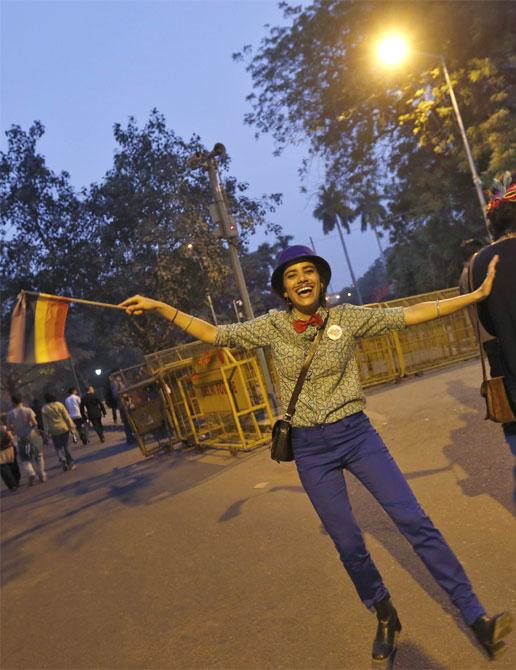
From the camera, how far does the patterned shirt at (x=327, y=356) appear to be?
305 centimetres

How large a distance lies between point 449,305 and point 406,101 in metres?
21.2

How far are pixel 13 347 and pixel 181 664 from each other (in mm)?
→ 2472

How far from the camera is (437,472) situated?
580cm

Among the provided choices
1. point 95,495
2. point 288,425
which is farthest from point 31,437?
point 288,425

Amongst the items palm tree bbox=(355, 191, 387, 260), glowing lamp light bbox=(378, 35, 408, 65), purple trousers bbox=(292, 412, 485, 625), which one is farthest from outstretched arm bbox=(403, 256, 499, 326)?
palm tree bbox=(355, 191, 387, 260)

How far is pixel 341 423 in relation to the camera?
9.91ft

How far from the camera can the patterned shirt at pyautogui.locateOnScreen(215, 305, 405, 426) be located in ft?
10.00

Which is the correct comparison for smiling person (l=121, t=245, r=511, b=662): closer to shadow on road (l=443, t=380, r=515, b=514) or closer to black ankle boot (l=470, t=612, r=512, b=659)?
black ankle boot (l=470, t=612, r=512, b=659)

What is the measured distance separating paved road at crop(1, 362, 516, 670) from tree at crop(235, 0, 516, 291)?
14953mm

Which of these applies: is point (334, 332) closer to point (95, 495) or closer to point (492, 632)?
point (492, 632)

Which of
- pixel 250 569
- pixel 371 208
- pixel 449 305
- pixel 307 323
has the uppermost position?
pixel 371 208

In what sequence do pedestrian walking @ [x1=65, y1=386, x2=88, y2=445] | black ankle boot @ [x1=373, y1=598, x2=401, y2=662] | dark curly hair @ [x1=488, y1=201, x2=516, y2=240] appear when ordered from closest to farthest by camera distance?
black ankle boot @ [x1=373, y1=598, x2=401, y2=662]
dark curly hair @ [x1=488, y1=201, x2=516, y2=240]
pedestrian walking @ [x1=65, y1=386, x2=88, y2=445]

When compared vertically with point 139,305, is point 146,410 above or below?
below

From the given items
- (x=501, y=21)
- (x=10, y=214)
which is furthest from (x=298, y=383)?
(x=10, y=214)
